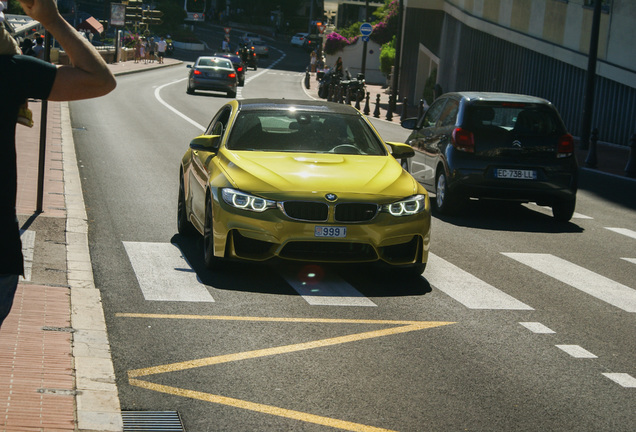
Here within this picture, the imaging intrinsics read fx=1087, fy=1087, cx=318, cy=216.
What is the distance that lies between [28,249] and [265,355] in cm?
355

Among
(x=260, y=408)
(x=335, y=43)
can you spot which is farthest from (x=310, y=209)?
(x=335, y=43)

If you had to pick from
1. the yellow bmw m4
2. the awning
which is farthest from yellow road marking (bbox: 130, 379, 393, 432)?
the awning

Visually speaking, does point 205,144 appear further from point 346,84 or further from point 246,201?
point 346,84

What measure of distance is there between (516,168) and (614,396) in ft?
24.9

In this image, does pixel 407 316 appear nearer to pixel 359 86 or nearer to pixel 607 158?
pixel 607 158

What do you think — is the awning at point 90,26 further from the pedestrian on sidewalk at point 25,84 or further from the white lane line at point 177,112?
the pedestrian on sidewalk at point 25,84

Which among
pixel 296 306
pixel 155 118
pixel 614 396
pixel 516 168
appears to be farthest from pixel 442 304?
pixel 155 118

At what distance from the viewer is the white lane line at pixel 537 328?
307 inches

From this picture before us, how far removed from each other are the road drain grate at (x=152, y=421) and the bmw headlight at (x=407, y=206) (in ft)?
12.7

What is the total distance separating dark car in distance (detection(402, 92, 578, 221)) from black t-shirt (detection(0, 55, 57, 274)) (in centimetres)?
1040

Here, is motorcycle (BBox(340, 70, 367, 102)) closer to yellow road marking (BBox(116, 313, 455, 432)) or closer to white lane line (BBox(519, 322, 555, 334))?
white lane line (BBox(519, 322, 555, 334))

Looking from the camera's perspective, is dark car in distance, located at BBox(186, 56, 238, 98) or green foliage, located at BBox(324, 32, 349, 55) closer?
dark car in distance, located at BBox(186, 56, 238, 98)

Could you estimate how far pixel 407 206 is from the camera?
9.17 metres

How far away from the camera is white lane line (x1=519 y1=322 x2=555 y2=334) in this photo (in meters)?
7.80
